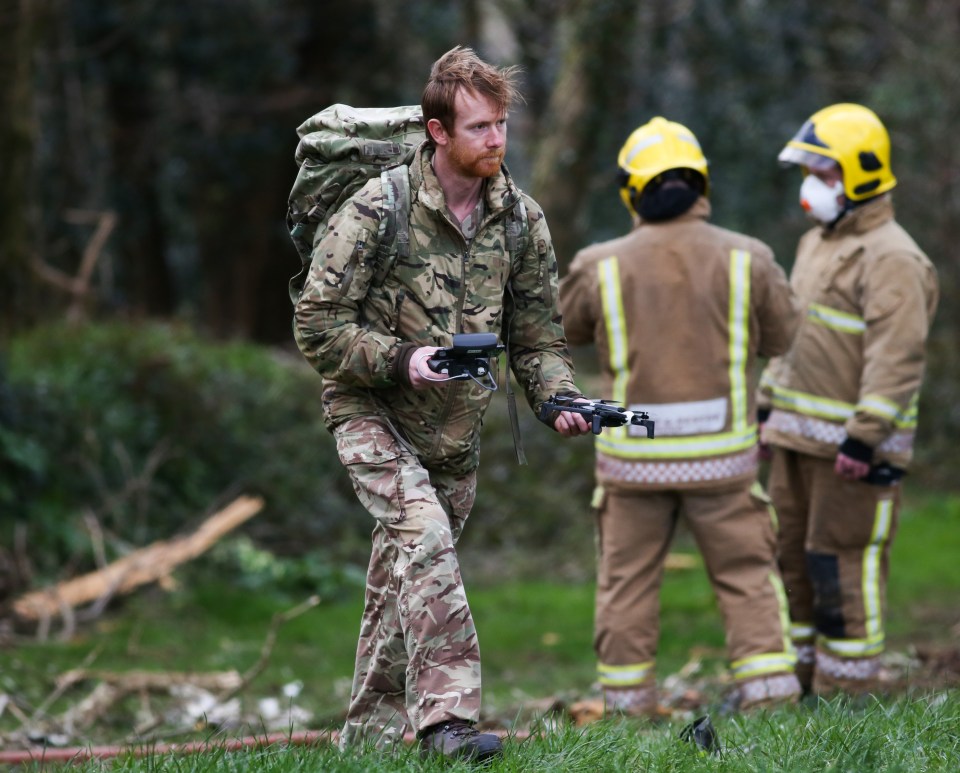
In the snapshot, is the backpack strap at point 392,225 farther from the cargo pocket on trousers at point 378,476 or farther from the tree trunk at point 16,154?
the tree trunk at point 16,154

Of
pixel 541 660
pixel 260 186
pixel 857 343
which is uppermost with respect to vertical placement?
pixel 857 343

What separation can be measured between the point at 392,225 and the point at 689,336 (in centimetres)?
222

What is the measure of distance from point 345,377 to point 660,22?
41.8 ft

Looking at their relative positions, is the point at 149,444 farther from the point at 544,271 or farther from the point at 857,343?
the point at 544,271

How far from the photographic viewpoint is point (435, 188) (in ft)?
16.2

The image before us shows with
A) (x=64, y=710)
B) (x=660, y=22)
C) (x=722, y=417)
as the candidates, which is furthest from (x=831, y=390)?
(x=660, y=22)

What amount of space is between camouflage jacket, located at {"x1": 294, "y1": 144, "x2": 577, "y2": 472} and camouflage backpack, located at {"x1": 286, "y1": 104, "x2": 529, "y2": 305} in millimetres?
49

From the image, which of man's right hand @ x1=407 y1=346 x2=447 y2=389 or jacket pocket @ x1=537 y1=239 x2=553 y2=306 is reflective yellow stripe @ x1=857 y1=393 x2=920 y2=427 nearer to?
jacket pocket @ x1=537 y1=239 x2=553 y2=306

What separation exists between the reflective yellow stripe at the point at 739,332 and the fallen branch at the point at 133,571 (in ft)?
16.7

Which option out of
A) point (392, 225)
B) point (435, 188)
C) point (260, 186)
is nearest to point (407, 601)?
point (392, 225)

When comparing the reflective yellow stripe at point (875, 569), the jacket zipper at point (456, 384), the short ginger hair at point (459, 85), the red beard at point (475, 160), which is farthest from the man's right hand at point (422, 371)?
the reflective yellow stripe at point (875, 569)

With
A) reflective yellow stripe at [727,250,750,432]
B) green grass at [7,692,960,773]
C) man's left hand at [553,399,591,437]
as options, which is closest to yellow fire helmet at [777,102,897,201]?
reflective yellow stripe at [727,250,750,432]

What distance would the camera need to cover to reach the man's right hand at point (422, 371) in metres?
4.64

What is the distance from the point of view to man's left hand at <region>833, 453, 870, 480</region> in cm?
693
